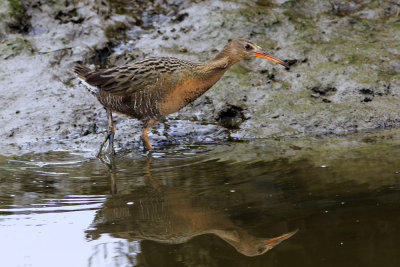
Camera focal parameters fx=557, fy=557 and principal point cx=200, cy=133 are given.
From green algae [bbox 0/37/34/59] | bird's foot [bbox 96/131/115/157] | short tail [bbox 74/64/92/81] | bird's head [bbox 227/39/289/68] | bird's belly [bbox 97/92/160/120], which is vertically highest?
bird's head [bbox 227/39/289/68]

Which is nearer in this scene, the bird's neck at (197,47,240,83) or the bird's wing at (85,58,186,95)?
the bird's wing at (85,58,186,95)

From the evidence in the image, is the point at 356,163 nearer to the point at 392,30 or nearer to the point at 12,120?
the point at 392,30

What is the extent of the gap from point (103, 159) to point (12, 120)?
1.53 m

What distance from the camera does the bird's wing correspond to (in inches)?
214

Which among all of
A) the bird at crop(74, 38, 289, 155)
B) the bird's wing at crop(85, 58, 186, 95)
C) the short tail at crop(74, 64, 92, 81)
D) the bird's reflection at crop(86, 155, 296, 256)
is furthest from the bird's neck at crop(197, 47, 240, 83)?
the bird's reflection at crop(86, 155, 296, 256)

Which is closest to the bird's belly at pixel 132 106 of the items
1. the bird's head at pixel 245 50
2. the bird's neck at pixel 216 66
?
the bird's neck at pixel 216 66

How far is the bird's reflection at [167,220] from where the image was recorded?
10.4ft

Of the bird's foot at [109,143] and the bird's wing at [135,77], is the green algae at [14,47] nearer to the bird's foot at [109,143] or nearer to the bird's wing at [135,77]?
the bird's wing at [135,77]

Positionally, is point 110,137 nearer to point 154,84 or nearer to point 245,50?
point 154,84

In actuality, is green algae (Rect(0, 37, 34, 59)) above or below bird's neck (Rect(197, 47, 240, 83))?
below

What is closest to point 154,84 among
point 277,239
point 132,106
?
point 132,106

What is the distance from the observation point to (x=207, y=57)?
7047 millimetres

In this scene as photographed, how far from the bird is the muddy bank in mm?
462

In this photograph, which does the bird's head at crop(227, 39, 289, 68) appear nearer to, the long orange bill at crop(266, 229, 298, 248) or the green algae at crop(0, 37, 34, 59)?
the long orange bill at crop(266, 229, 298, 248)
